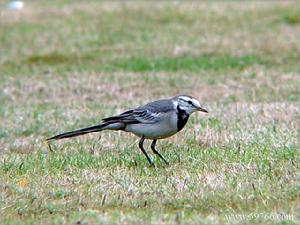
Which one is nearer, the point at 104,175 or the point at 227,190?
the point at 227,190

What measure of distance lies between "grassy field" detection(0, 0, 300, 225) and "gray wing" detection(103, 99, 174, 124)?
427mm

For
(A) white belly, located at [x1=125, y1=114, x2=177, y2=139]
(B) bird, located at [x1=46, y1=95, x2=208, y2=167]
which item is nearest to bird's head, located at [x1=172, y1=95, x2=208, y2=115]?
(B) bird, located at [x1=46, y1=95, x2=208, y2=167]

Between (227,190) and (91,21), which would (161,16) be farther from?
(227,190)

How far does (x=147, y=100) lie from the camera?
13766 mm

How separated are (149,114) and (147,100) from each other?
15.3ft

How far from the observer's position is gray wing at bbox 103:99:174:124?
9.01 metres

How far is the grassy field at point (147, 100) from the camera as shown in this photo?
739 cm

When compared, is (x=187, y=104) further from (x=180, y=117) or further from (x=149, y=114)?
(x=149, y=114)

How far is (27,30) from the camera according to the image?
64.2ft

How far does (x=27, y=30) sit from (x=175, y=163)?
444 inches

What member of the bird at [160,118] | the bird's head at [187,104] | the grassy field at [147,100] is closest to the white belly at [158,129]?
the bird at [160,118]

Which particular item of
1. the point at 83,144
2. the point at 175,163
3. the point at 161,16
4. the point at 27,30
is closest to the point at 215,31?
the point at 161,16

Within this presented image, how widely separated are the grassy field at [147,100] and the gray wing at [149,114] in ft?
1.40

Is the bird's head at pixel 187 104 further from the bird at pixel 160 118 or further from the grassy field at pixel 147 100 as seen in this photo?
the grassy field at pixel 147 100
